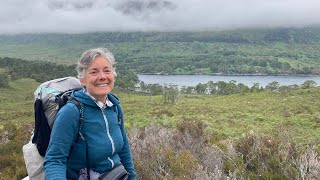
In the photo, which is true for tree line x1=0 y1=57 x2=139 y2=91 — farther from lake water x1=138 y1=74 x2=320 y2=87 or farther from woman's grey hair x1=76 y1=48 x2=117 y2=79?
woman's grey hair x1=76 y1=48 x2=117 y2=79

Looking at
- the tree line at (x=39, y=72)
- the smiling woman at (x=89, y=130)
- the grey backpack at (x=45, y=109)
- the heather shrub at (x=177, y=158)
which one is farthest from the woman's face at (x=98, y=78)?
the tree line at (x=39, y=72)

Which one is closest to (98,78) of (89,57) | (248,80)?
(89,57)

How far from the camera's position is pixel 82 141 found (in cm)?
318

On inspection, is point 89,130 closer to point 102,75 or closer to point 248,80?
point 102,75

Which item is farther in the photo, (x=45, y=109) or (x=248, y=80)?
(x=248, y=80)

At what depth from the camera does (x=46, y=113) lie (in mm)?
3246

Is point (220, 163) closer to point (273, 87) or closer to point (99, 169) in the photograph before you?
point (99, 169)

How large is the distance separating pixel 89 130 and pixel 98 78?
1.47 feet

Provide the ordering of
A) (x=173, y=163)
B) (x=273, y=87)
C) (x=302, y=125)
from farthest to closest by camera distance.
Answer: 1. (x=273, y=87)
2. (x=302, y=125)
3. (x=173, y=163)

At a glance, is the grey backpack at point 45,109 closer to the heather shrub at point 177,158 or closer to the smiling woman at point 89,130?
the smiling woman at point 89,130

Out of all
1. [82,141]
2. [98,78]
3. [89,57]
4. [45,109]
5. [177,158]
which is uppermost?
[89,57]

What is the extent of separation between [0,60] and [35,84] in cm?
3163

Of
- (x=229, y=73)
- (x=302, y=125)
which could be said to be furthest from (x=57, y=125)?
(x=229, y=73)

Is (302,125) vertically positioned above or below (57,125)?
below
